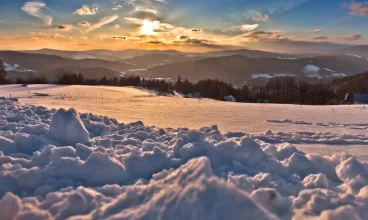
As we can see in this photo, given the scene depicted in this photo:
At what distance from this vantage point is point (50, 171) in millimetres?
2615

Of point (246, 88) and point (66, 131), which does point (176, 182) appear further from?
point (246, 88)

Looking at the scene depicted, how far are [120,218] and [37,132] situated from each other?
8.91 feet

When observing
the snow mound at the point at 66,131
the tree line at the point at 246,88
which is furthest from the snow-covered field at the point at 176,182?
the tree line at the point at 246,88

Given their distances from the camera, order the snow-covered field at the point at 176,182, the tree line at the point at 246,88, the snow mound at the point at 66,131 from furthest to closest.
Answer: the tree line at the point at 246,88 → the snow mound at the point at 66,131 → the snow-covered field at the point at 176,182

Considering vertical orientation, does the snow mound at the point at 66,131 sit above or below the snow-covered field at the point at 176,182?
above

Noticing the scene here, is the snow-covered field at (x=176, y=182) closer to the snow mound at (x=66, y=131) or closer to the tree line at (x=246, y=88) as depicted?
the snow mound at (x=66, y=131)

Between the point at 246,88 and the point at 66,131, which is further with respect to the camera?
the point at 246,88

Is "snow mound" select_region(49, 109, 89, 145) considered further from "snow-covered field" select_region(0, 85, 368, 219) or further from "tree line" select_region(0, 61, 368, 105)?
"tree line" select_region(0, 61, 368, 105)

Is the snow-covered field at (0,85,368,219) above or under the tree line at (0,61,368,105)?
under

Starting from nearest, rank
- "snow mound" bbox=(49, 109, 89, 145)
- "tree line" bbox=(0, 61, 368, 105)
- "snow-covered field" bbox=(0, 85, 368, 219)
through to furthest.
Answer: "snow-covered field" bbox=(0, 85, 368, 219), "snow mound" bbox=(49, 109, 89, 145), "tree line" bbox=(0, 61, 368, 105)

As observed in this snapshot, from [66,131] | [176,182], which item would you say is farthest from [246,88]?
[176,182]

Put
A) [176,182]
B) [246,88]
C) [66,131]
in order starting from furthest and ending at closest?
[246,88] → [66,131] → [176,182]

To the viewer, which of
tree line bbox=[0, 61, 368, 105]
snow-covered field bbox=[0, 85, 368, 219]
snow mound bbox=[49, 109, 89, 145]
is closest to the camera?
snow-covered field bbox=[0, 85, 368, 219]

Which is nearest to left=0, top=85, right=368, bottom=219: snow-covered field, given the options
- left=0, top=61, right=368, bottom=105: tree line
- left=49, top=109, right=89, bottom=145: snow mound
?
left=49, top=109, right=89, bottom=145: snow mound
